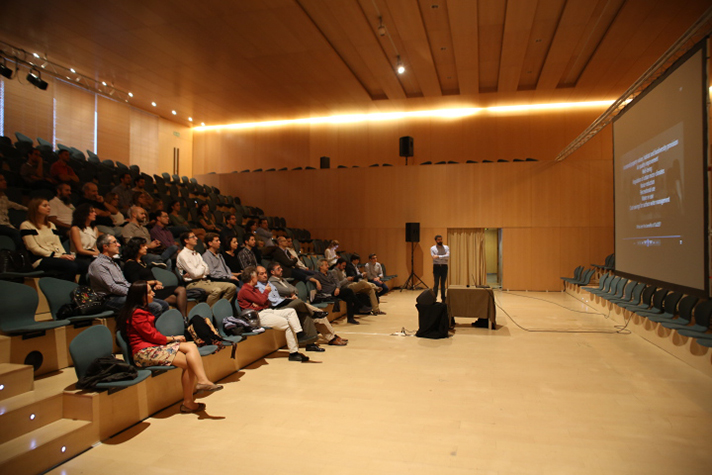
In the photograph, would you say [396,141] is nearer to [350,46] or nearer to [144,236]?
[350,46]

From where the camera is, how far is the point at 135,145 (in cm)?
1279

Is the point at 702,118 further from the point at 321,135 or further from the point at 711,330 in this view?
the point at 321,135

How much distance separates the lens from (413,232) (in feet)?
38.6

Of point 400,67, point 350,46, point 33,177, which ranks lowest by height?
point 33,177

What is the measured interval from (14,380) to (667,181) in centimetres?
555

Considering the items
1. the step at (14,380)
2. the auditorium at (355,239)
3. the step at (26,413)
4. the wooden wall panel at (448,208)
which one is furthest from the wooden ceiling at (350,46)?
the step at (26,413)

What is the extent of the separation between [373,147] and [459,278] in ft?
16.1

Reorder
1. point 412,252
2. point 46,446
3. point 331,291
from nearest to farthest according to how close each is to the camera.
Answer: point 46,446, point 331,291, point 412,252

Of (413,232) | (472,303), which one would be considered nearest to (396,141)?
(413,232)

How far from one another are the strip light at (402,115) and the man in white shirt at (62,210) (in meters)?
9.74

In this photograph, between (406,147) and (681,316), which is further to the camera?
(406,147)

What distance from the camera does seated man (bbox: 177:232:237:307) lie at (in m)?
5.10

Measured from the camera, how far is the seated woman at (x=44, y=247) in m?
4.14

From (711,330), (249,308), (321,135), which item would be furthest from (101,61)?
(711,330)
